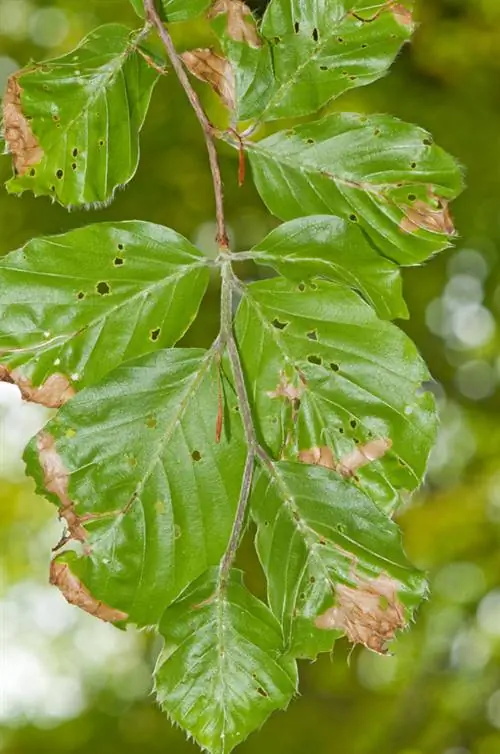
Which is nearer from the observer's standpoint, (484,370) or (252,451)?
(252,451)

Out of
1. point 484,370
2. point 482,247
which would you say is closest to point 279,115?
point 482,247

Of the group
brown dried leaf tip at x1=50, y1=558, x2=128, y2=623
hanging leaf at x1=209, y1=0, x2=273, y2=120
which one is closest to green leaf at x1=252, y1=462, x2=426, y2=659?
brown dried leaf tip at x1=50, y1=558, x2=128, y2=623

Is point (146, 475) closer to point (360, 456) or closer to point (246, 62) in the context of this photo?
point (360, 456)

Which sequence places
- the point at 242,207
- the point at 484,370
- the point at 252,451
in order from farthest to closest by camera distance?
the point at 484,370
the point at 242,207
the point at 252,451

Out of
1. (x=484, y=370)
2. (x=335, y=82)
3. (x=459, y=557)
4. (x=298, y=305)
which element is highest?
(x=335, y=82)

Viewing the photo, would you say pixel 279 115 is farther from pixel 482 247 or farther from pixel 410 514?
pixel 410 514

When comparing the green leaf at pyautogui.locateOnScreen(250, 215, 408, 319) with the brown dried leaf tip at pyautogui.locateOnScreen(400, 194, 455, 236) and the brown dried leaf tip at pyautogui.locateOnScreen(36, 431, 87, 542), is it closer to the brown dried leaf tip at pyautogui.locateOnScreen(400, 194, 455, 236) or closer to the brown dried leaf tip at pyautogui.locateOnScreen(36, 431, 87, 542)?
the brown dried leaf tip at pyautogui.locateOnScreen(400, 194, 455, 236)

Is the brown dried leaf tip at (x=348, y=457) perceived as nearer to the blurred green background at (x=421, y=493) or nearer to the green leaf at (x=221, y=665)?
the green leaf at (x=221, y=665)

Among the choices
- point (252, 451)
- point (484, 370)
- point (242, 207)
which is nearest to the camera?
point (252, 451)
